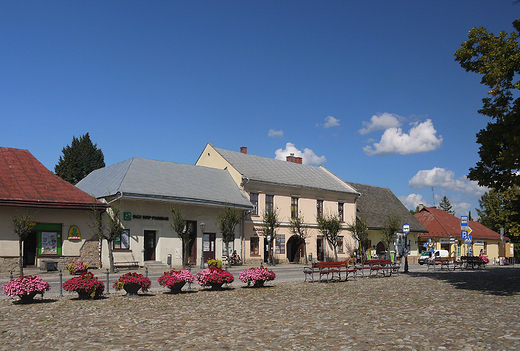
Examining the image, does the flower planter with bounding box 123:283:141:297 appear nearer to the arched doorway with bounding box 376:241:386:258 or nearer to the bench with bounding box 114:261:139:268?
the bench with bounding box 114:261:139:268

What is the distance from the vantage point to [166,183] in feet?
111

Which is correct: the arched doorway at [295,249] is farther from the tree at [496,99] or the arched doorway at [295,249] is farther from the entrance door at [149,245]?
the tree at [496,99]

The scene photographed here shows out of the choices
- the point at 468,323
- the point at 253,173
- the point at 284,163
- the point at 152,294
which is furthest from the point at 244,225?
the point at 468,323

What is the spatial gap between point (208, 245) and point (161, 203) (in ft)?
16.9

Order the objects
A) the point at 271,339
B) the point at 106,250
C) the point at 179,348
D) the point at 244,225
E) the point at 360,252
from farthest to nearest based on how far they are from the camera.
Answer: the point at 360,252, the point at 244,225, the point at 106,250, the point at 271,339, the point at 179,348

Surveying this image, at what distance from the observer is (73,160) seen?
5844 centimetres

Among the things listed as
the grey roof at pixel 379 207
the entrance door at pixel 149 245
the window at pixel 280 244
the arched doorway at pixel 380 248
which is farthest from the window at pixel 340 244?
the entrance door at pixel 149 245

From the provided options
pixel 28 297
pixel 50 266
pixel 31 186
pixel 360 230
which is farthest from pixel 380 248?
pixel 28 297

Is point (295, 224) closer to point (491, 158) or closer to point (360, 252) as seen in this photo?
point (360, 252)

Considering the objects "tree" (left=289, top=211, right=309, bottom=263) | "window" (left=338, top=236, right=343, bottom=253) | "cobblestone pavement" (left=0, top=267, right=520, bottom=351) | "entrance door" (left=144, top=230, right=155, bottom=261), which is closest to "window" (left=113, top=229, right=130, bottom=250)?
"entrance door" (left=144, top=230, right=155, bottom=261)

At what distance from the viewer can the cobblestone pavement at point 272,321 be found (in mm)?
7875

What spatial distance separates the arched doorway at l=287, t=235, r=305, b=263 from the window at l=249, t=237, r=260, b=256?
14.2 ft

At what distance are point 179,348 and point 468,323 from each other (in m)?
5.58

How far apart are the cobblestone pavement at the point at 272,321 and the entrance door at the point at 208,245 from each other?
1930 centimetres
